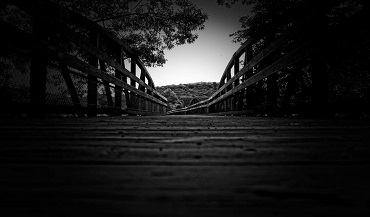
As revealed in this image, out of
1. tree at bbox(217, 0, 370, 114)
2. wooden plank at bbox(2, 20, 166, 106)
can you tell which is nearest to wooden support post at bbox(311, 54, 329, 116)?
tree at bbox(217, 0, 370, 114)

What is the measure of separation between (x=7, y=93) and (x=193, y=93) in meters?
29.7

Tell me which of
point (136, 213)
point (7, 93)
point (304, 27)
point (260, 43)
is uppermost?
point (260, 43)

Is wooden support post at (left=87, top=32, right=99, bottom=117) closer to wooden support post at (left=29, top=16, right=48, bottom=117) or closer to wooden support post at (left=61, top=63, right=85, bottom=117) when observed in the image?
wooden support post at (left=61, top=63, right=85, bottom=117)

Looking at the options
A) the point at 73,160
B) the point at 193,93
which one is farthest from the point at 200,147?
the point at 193,93

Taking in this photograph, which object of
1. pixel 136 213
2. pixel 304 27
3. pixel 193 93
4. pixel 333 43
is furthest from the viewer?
pixel 193 93

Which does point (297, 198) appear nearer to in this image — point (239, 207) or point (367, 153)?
point (239, 207)

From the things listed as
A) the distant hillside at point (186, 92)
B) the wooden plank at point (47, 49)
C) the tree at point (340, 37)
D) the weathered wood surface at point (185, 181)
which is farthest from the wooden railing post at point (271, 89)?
Answer: the distant hillside at point (186, 92)

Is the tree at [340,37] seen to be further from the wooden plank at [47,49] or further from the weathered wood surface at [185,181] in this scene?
the wooden plank at [47,49]

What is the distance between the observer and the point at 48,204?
0.45 metres

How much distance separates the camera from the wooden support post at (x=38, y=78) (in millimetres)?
2824

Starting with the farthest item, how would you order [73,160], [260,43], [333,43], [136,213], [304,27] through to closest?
[260,43] → [304,27] → [333,43] → [73,160] → [136,213]

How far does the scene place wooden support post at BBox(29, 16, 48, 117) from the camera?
2824mm

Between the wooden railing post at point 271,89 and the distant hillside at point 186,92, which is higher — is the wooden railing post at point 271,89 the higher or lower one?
the lower one

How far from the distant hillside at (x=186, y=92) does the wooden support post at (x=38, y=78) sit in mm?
24615
